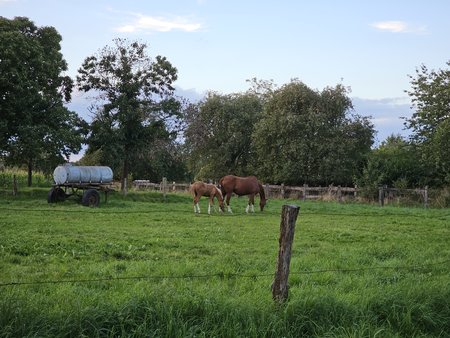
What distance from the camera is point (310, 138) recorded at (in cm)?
3838

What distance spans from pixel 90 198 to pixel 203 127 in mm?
22697

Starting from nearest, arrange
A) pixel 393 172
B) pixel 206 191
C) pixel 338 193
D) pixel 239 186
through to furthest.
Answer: pixel 206 191, pixel 239 186, pixel 338 193, pixel 393 172

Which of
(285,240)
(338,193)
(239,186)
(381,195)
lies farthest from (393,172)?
(285,240)

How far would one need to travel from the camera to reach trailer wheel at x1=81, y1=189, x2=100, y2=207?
23.8 metres

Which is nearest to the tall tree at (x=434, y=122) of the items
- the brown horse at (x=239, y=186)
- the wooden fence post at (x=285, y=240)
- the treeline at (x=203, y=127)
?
the treeline at (x=203, y=127)

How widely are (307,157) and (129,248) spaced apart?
2893cm

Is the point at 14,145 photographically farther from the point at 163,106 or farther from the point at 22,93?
the point at 163,106

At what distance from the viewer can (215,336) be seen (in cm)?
524

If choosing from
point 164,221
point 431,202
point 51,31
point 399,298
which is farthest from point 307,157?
point 399,298

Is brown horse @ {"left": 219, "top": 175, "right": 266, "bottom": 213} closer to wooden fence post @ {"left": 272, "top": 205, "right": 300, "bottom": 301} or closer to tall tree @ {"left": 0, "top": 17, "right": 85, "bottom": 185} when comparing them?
tall tree @ {"left": 0, "top": 17, "right": 85, "bottom": 185}

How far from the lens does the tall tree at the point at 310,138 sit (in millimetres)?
37781

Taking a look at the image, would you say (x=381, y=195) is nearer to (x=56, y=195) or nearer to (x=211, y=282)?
(x=56, y=195)

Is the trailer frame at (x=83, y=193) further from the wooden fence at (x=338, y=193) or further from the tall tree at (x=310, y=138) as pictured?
the tall tree at (x=310, y=138)

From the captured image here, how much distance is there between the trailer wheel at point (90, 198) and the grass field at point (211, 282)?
27.8ft
